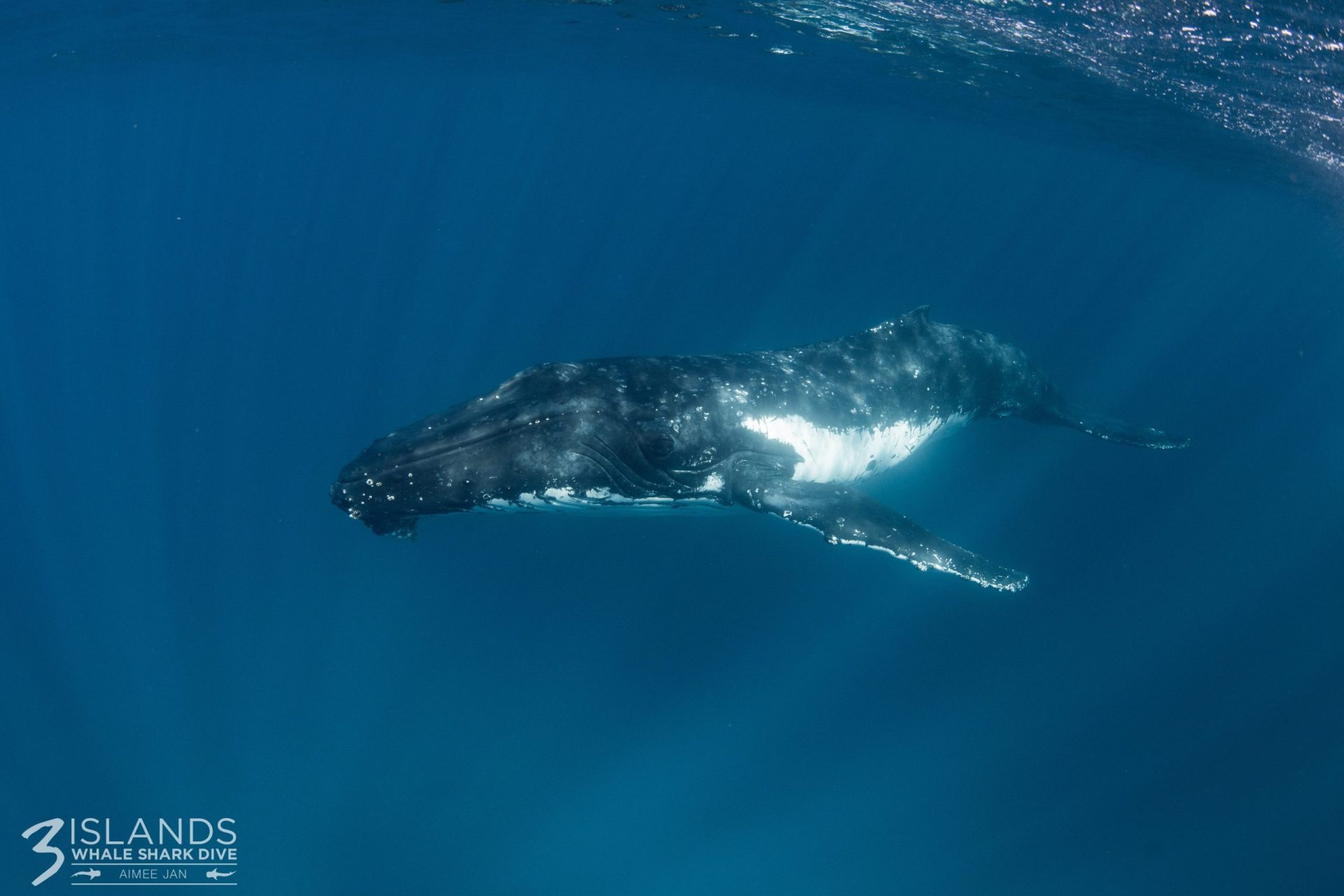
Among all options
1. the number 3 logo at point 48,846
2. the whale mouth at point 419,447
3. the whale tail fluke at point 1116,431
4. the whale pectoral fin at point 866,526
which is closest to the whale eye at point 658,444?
the whale mouth at point 419,447

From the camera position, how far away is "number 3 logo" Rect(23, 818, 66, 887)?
612 inches

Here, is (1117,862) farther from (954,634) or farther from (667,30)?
(667,30)

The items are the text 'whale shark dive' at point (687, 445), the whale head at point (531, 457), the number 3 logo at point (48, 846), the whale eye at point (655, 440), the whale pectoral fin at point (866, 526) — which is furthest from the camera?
the number 3 logo at point (48, 846)

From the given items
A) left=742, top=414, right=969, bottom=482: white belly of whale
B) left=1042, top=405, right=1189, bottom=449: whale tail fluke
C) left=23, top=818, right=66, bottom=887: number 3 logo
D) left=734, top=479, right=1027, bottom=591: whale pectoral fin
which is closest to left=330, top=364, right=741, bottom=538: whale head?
left=734, top=479, right=1027, bottom=591: whale pectoral fin

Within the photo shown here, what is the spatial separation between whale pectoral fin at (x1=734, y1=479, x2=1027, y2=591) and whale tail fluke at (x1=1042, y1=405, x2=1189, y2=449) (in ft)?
27.5

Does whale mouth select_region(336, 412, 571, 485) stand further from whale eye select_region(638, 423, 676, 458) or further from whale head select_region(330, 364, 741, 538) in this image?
whale eye select_region(638, 423, 676, 458)

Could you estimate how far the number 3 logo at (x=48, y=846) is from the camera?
15555mm

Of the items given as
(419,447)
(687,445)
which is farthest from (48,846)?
(687,445)

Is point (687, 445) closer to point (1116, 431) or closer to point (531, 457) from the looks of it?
point (531, 457)

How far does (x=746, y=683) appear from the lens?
15305 mm

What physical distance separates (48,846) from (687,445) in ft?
60.3

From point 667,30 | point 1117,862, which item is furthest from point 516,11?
point 1117,862

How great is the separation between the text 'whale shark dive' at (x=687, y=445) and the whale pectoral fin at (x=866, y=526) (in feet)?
0.07

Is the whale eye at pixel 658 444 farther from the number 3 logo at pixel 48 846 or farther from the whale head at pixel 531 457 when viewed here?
the number 3 logo at pixel 48 846
